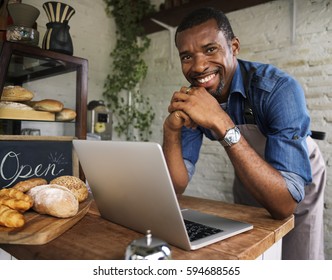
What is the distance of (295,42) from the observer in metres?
2.25

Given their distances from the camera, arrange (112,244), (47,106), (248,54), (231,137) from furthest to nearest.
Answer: (248,54), (47,106), (231,137), (112,244)

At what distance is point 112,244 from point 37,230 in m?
0.17

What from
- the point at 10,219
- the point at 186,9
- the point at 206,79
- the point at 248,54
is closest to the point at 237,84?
the point at 206,79

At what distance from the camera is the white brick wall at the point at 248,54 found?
2.14 metres

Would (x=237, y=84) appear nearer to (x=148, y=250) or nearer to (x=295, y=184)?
(x=295, y=184)

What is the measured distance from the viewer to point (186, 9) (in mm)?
2551

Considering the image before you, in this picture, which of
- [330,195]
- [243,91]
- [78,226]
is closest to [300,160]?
[243,91]

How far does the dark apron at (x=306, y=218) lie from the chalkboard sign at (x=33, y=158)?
83 centimetres

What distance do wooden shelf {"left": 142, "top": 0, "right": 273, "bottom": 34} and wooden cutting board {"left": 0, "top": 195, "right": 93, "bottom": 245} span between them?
222 centimetres

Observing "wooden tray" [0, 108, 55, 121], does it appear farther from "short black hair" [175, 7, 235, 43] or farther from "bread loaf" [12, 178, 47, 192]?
"short black hair" [175, 7, 235, 43]

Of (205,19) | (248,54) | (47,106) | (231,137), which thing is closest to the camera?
(231,137)

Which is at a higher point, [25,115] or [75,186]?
[25,115]

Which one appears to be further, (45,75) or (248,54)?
(248,54)

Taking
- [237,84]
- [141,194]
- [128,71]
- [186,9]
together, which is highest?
[186,9]
